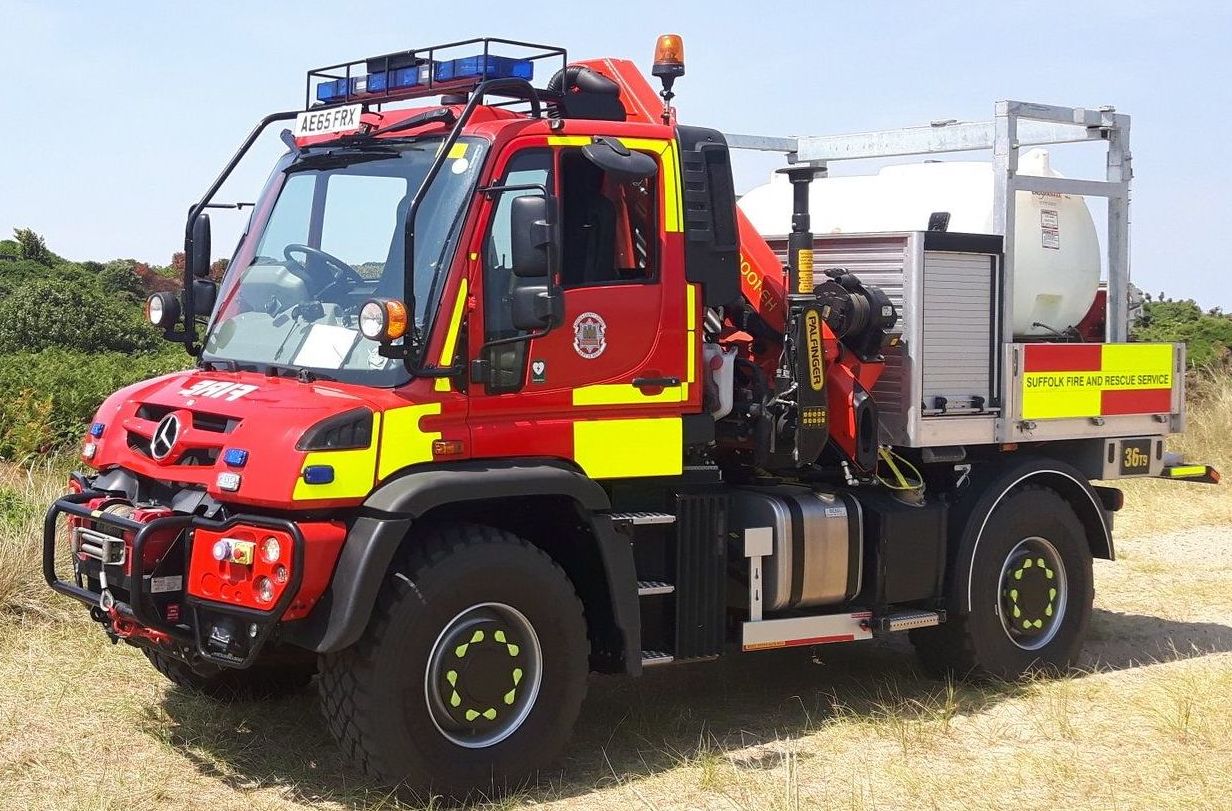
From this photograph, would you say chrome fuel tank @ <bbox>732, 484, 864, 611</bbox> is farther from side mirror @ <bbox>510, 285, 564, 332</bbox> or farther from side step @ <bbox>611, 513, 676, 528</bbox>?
side mirror @ <bbox>510, 285, 564, 332</bbox>

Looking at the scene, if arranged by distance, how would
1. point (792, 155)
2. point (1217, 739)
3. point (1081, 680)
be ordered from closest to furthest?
point (1217, 739), point (1081, 680), point (792, 155)

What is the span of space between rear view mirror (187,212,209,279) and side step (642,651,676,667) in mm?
2660

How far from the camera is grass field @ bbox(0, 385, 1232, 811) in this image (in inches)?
235

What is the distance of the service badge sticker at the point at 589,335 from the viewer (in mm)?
6234

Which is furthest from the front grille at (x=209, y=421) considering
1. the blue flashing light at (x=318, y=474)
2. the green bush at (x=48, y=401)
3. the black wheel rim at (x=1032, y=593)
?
the green bush at (x=48, y=401)

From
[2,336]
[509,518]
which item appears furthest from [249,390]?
[2,336]

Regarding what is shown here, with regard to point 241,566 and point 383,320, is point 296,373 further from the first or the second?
point 241,566

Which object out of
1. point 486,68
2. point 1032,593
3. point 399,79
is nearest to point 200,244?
point 399,79

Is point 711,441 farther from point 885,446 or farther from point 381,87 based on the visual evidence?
point 381,87

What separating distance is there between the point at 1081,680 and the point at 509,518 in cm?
348

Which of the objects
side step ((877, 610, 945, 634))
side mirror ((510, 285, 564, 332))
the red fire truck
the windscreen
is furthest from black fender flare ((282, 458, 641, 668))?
side step ((877, 610, 945, 634))

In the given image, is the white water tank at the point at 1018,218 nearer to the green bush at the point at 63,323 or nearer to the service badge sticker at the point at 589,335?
the service badge sticker at the point at 589,335

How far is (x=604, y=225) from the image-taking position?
20.9 feet

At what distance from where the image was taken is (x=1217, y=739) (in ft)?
21.7
